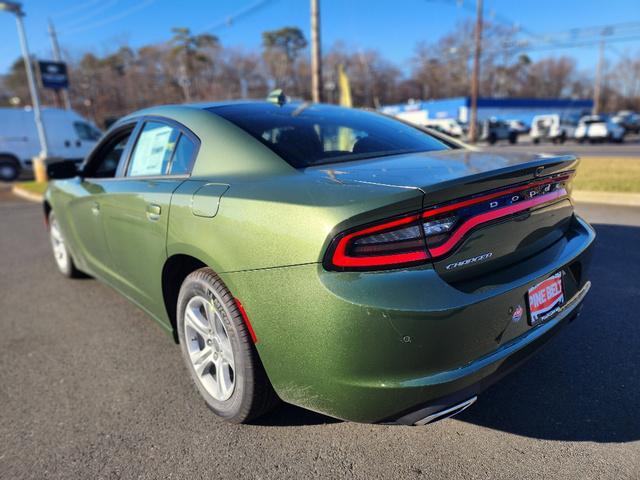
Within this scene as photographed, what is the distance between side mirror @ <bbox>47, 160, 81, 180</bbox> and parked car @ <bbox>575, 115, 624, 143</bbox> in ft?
105

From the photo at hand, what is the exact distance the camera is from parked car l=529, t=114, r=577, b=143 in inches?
1196

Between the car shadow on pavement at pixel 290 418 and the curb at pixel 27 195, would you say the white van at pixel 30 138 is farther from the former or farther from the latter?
the car shadow on pavement at pixel 290 418

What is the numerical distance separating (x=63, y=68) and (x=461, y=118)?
1702 inches

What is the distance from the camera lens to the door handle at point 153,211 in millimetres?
2529

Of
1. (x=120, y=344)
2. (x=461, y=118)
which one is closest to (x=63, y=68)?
(x=120, y=344)

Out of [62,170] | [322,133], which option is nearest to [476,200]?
[322,133]

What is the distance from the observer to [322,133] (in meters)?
2.76

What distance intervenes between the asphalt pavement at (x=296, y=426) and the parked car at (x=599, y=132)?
3058 cm

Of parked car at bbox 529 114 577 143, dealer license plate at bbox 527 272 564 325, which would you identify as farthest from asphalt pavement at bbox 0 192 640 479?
parked car at bbox 529 114 577 143

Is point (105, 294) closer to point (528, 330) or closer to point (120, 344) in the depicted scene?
point (120, 344)

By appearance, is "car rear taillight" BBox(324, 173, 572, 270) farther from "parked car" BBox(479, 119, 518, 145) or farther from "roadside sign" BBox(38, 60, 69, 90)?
"parked car" BBox(479, 119, 518, 145)

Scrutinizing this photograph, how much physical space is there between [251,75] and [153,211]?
205 ft

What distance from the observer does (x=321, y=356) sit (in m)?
1.75

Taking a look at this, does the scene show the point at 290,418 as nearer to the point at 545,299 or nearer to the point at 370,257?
the point at 370,257
